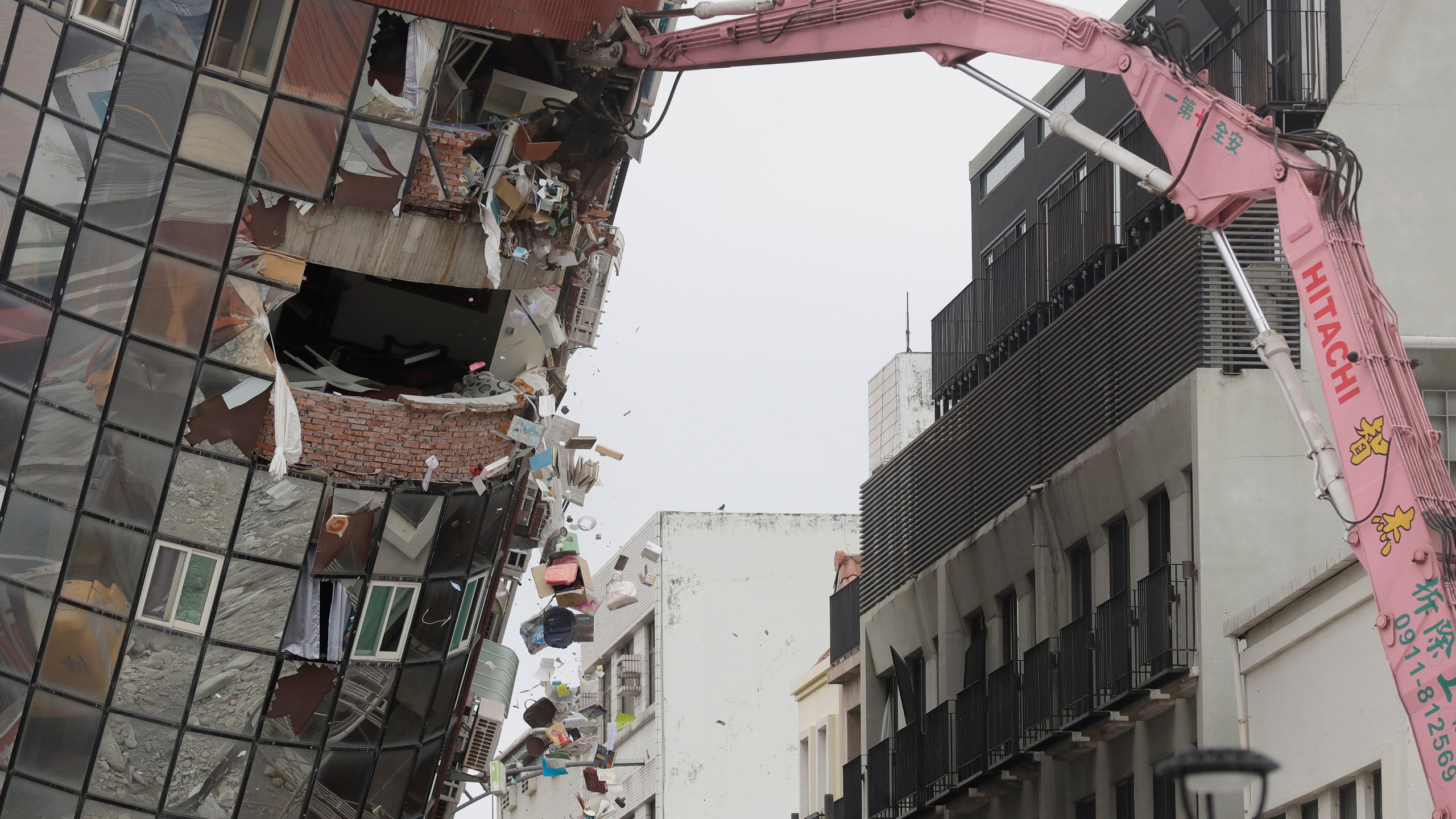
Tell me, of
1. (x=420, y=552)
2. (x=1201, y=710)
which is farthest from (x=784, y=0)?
(x=1201, y=710)

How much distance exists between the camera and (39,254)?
24719mm

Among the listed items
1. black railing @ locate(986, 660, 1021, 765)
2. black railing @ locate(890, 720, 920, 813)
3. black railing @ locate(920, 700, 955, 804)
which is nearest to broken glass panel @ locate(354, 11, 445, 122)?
black railing @ locate(986, 660, 1021, 765)

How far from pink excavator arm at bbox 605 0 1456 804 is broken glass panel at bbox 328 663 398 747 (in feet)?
33.4

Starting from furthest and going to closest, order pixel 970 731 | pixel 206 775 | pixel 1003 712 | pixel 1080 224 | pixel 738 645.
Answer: pixel 738 645 → pixel 970 731 → pixel 1003 712 → pixel 1080 224 → pixel 206 775

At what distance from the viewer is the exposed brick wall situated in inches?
1003

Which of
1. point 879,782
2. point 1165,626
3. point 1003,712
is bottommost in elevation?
point 1165,626

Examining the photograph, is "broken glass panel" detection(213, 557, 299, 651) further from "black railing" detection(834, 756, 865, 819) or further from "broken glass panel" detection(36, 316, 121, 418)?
"black railing" detection(834, 756, 865, 819)

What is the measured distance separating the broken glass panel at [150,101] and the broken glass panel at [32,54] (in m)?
0.79

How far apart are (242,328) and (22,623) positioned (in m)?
4.02

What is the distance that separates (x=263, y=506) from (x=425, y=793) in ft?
16.9

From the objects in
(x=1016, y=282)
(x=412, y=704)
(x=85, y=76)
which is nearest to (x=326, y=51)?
(x=85, y=76)

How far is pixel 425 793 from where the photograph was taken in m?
28.6

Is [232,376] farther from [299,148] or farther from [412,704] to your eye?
[412,704]

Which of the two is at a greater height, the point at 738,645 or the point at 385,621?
the point at 738,645
